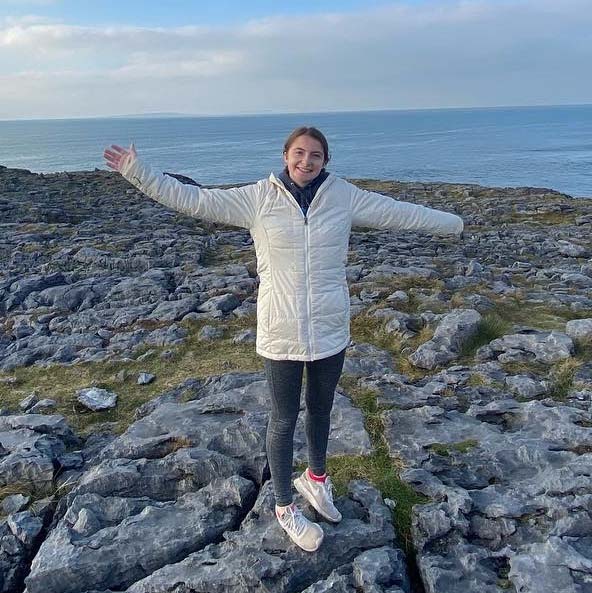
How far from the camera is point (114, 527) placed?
20.5ft

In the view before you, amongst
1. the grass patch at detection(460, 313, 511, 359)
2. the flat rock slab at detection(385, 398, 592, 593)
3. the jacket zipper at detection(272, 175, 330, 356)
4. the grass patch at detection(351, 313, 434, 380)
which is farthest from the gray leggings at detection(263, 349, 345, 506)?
the grass patch at detection(460, 313, 511, 359)

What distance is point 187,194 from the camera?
555cm

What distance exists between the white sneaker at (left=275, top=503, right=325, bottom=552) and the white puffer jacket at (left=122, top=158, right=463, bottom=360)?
1669 mm

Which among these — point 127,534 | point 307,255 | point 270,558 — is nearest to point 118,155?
point 307,255

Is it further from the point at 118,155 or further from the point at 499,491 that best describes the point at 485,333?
the point at 118,155

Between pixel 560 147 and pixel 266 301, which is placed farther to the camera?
pixel 560 147

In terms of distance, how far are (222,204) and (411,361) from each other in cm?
622

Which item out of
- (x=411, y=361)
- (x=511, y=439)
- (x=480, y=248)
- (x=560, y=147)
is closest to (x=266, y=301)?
(x=511, y=439)

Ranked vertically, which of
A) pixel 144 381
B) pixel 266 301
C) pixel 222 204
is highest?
pixel 222 204

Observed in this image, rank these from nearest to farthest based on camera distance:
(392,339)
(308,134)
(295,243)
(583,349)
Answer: (308,134) → (295,243) → (583,349) → (392,339)

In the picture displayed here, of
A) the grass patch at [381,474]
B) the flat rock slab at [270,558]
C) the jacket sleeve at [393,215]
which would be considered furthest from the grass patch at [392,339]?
the jacket sleeve at [393,215]

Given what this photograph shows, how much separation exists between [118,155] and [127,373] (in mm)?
6292

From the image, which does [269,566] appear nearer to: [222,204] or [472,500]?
[472,500]

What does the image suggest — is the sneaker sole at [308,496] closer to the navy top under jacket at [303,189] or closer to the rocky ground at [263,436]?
the rocky ground at [263,436]
